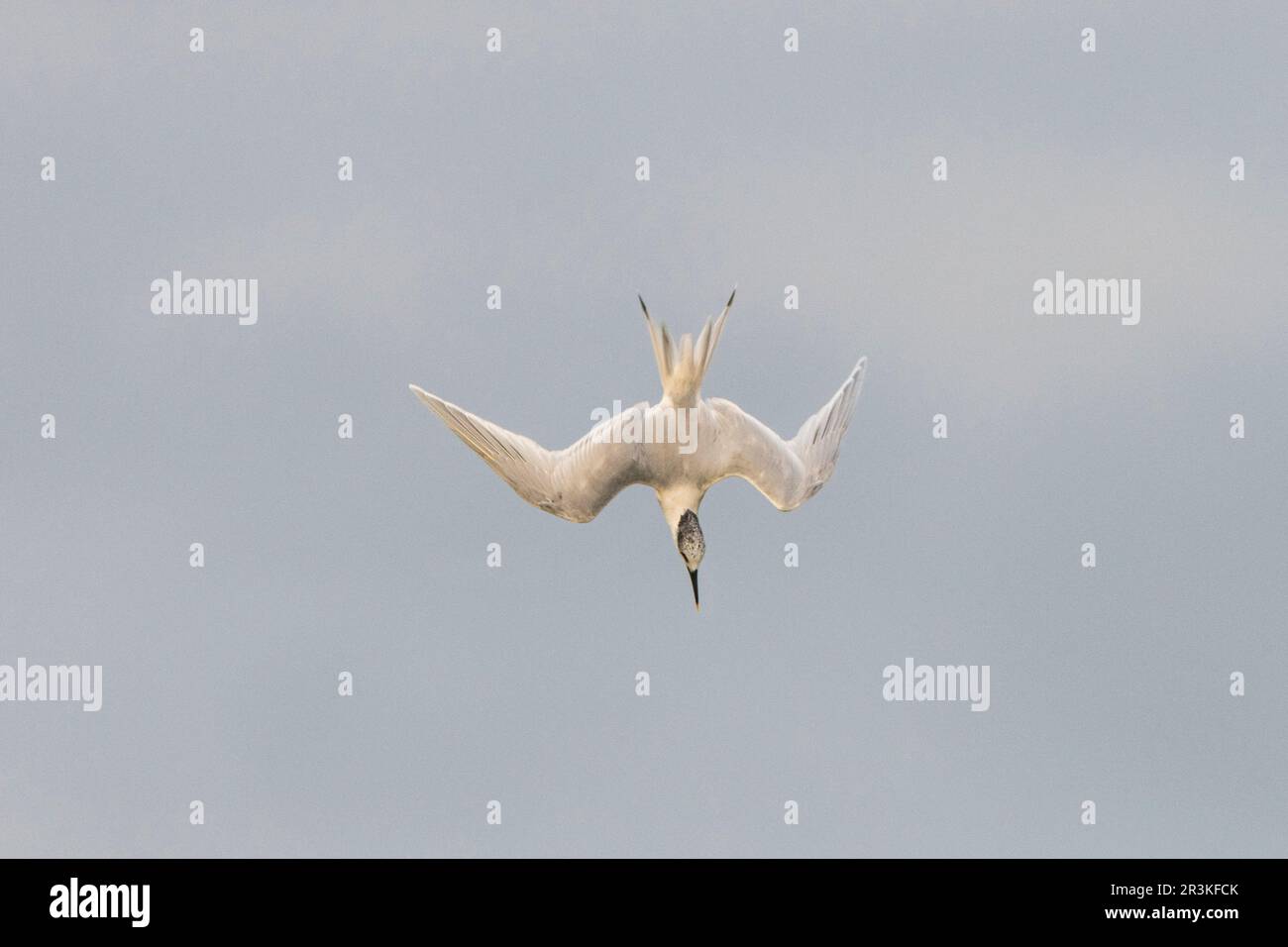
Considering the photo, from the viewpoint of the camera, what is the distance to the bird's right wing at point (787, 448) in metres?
29.6

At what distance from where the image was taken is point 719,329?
28406 mm

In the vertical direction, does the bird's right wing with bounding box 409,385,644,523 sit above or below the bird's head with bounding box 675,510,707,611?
above

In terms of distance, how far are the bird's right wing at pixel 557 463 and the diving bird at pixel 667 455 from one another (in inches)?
0.4

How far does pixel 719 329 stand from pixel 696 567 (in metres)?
3.26

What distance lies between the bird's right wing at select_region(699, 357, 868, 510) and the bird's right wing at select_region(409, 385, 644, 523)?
1.02 metres

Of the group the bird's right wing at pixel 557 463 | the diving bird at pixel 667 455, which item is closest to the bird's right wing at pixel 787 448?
the diving bird at pixel 667 455

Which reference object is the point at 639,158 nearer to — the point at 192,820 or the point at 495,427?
the point at 495,427

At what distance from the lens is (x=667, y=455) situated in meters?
29.3

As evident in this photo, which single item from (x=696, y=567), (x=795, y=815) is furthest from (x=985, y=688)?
(x=696, y=567)

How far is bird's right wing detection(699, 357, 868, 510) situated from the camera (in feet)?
97.0

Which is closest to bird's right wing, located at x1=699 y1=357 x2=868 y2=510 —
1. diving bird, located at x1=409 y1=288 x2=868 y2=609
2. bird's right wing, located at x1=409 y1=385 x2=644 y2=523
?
diving bird, located at x1=409 y1=288 x2=868 y2=609

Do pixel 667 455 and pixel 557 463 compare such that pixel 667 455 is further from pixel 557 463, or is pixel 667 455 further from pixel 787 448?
pixel 787 448

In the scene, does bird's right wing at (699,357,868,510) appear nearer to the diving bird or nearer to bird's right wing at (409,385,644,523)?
the diving bird

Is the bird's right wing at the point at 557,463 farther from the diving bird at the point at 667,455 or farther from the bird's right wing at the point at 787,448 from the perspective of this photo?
the bird's right wing at the point at 787,448
